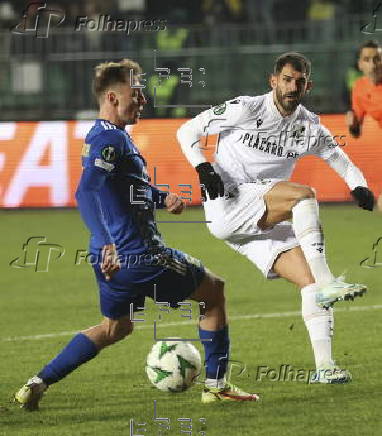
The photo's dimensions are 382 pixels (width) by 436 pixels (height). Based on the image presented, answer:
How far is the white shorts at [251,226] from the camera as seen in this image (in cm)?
705

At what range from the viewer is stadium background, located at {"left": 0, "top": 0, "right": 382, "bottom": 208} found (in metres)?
16.3

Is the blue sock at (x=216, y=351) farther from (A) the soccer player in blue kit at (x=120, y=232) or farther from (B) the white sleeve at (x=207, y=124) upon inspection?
(B) the white sleeve at (x=207, y=124)

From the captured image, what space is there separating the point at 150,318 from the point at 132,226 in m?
4.14

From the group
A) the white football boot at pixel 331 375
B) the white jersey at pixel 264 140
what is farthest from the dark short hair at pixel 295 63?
the white football boot at pixel 331 375

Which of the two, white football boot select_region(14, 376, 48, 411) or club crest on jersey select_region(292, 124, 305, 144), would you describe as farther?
club crest on jersey select_region(292, 124, 305, 144)

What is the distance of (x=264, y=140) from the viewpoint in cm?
719

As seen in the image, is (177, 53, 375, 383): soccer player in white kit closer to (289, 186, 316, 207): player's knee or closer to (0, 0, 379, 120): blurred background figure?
(289, 186, 316, 207): player's knee

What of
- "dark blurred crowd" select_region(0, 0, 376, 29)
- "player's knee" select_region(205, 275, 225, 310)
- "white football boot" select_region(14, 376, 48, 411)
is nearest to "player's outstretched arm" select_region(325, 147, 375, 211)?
"player's knee" select_region(205, 275, 225, 310)

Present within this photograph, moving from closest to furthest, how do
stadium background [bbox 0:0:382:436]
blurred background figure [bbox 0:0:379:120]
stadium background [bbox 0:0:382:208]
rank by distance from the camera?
1. stadium background [bbox 0:0:382:436]
2. stadium background [bbox 0:0:382:208]
3. blurred background figure [bbox 0:0:379:120]

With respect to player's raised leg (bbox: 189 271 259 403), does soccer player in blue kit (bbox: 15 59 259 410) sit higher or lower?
higher

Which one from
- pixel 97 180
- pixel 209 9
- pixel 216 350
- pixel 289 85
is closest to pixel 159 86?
pixel 209 9

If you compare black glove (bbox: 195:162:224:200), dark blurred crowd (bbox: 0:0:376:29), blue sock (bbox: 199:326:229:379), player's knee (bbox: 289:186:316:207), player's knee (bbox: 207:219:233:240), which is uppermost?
black glove (bbox: 195:162:224:200)

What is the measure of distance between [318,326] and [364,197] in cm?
77

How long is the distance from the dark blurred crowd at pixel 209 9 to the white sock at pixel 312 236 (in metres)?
13.2
